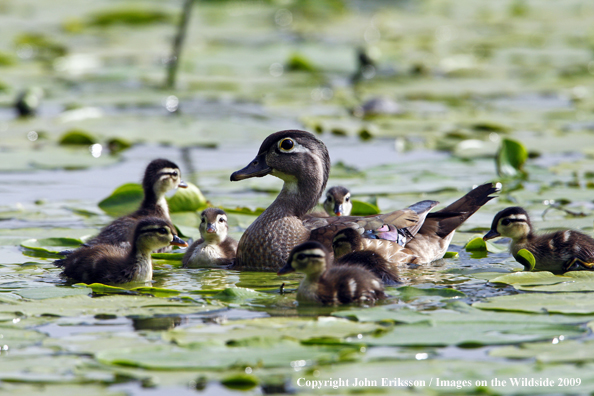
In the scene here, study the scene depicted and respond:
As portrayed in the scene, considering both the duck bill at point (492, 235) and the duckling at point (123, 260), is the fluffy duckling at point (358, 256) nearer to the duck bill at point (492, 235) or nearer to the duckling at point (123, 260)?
the duck bill at point (492, 235)

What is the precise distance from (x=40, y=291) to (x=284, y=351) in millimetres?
2034

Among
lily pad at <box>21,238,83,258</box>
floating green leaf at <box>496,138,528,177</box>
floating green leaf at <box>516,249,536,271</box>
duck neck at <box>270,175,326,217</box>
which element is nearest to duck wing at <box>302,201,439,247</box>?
duck neck at <box>270,175,326,217</box>

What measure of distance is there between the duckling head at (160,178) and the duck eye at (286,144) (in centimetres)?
118

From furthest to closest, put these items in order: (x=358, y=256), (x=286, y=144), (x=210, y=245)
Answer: (x=286, y=144)
(x=210, y=245)
(x=358, y=256)

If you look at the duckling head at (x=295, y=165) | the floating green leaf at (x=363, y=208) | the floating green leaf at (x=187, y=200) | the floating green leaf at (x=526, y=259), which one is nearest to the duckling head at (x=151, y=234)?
the duckling head at (x=295, y=165)

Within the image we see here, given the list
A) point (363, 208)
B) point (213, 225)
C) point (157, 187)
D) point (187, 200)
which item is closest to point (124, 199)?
point (187, 200)

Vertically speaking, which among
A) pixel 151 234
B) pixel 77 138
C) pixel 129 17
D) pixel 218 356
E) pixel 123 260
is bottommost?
pixel 218 356

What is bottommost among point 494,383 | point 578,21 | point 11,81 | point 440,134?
point 494,383

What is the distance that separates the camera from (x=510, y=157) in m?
9.53

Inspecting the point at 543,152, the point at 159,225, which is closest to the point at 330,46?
the point at 543,152

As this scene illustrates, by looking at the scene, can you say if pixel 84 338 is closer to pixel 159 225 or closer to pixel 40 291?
pixel 40 291

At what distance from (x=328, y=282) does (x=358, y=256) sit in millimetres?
759

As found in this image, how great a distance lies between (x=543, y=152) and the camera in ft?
34.8

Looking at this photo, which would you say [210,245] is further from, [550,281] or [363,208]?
[550,281]
